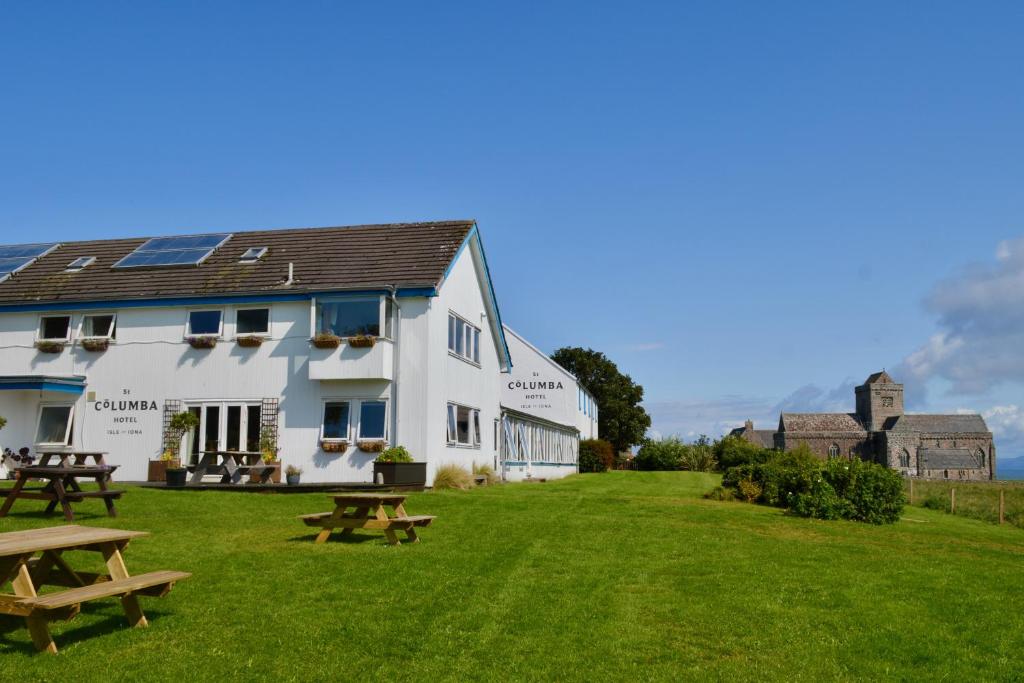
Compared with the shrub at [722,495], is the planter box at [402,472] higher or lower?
higher

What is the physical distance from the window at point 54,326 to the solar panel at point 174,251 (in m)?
2.43

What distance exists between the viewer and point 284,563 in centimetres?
1120

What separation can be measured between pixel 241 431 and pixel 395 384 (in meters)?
4.68

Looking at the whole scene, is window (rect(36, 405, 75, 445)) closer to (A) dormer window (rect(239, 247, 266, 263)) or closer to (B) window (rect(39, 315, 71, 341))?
(B) window (rect(39, 315, 71, 341))

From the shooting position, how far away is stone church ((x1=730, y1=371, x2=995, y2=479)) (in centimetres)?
11675

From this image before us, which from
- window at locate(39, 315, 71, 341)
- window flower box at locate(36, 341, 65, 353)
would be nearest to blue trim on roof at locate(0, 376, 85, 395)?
window flower box at locate(36, 341, 65, 353)

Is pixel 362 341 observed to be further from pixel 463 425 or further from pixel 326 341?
pixel 463 425

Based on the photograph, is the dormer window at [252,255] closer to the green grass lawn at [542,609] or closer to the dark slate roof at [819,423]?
the green grass lawn at [542,609]

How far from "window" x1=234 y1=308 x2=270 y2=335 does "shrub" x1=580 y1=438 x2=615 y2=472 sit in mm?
32564

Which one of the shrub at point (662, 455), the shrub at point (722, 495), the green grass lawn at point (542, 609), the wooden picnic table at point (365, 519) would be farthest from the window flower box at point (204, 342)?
the shrub at point (662, 455)

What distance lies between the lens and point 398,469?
22516 mm

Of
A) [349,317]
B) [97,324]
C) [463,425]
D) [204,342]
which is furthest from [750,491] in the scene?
[97,324]

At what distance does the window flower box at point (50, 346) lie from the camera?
87.9 feet

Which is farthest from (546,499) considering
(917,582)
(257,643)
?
(257,643)
